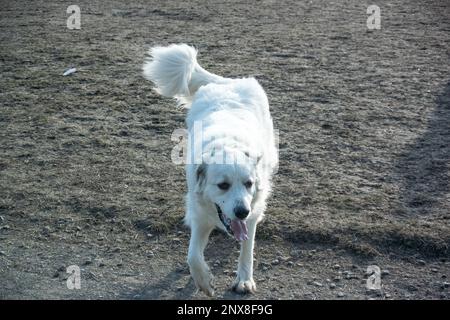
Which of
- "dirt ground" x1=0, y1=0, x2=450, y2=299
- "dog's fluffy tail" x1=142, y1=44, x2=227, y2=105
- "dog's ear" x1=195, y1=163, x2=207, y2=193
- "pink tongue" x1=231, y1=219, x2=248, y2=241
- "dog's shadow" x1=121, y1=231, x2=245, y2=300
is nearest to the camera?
"pink tongue" x1=231, y1=219, x2=248, y2=241

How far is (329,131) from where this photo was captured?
6988 millimetres

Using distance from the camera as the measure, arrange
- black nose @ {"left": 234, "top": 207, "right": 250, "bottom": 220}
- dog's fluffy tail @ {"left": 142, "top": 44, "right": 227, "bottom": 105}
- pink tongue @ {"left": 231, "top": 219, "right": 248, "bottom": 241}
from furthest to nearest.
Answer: dog's fluffy tail @ {"left": 142, "top": 44, "right": 227, "bottom": 105}, pink tongue @ {"left": 231, "top": 219, "right": 248, "bottom": 241}, black nose @ {"left": 234, "top": 207, "right": 250, "bottom": 220}

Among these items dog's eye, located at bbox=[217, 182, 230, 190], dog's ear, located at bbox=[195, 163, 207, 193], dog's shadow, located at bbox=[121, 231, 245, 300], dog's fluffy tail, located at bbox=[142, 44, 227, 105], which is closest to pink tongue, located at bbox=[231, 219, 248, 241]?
dog's eye, located at bbox=[217, 182, 230, 190]

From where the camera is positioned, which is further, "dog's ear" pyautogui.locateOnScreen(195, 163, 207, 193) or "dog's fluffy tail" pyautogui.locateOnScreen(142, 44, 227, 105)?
"dog's fluffy tail" pyautogui.locateOnScreen(142, 44, 227, 105)

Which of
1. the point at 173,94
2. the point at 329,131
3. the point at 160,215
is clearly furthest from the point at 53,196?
the point at 329,131

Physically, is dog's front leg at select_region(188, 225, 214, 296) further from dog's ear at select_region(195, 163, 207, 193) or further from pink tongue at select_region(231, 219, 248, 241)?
dog's ear at select_region(195, 163, 207, 193)

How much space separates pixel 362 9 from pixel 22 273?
9280 millimetres

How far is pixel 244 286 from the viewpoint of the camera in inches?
178

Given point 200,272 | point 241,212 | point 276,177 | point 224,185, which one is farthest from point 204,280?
point 276,177

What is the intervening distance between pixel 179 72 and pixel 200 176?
2.01m

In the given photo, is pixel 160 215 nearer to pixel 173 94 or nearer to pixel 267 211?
pixel 267 211

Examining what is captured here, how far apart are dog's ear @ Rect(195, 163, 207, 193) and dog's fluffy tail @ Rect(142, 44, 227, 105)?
5.88 feet

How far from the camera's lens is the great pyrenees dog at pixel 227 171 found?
13.9 feet

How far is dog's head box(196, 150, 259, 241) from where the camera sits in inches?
165
